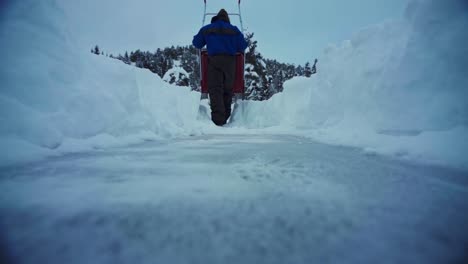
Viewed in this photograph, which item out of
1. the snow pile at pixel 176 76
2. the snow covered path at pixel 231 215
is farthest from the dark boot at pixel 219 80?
the snow pile at pixel 176 76

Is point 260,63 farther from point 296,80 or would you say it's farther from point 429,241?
point 429,241

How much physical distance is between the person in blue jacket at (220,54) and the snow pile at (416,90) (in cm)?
252

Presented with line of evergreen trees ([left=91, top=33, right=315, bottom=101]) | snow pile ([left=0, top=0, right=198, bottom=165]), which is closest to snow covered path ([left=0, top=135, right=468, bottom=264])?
snow pile ([left=0, top=0, right=198, bottom=165])

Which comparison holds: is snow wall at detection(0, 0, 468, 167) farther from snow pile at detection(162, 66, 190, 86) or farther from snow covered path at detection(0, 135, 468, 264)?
snow pile at detection(162, 66, 190, 86)

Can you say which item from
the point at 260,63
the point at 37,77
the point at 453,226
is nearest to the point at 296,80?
the point at 37,77

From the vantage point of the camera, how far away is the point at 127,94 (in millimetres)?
2203

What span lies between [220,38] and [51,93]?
140 inches

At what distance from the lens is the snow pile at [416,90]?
49.2 inches

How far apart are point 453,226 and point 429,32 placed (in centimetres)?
157

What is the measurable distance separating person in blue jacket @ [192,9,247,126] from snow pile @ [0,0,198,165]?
2.71 m

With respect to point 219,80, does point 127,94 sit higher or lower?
lower

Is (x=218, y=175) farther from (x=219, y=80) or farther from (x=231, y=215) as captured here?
(x=219, y=80)

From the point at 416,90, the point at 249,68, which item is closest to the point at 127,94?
the point at 416,90

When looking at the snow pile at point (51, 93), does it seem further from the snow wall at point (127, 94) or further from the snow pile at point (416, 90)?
the snow pile at point (416, 90)
